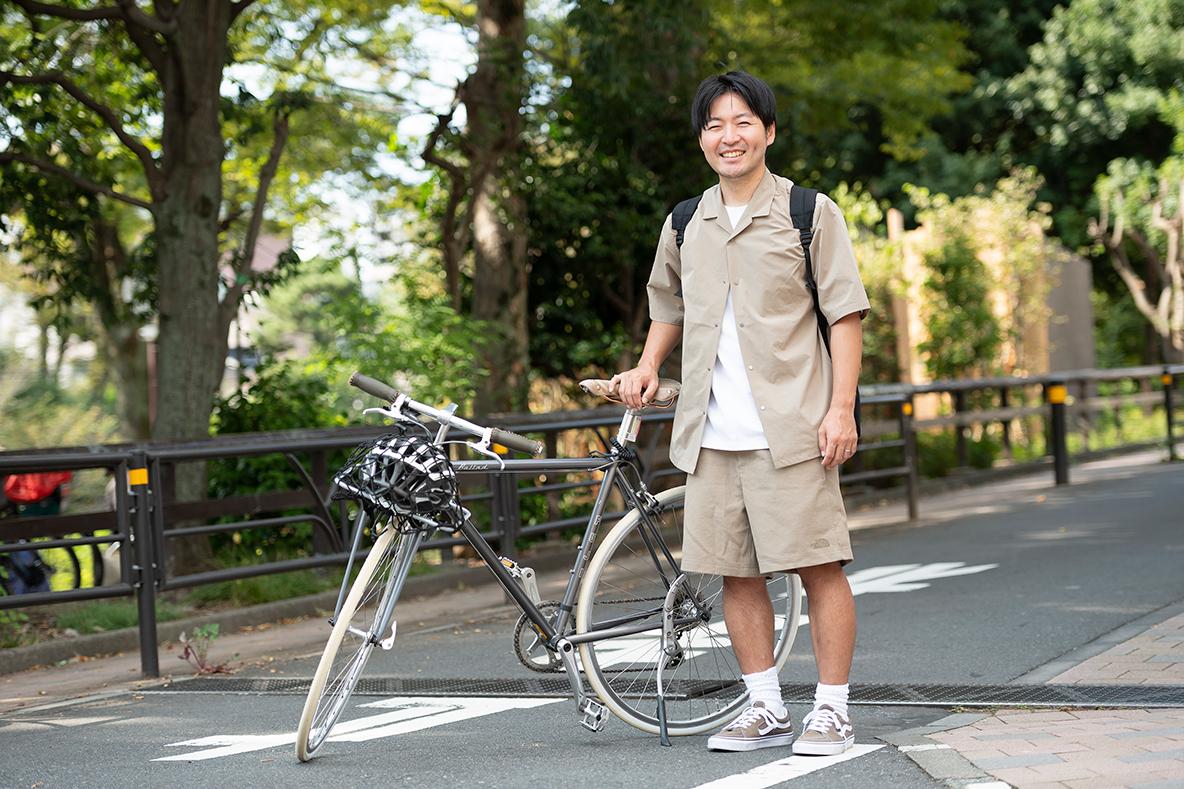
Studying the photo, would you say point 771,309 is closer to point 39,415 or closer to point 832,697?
point 832,697

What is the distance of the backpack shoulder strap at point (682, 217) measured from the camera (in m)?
5.04

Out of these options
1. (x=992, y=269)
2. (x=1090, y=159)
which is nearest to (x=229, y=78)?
(x=992, y=269)

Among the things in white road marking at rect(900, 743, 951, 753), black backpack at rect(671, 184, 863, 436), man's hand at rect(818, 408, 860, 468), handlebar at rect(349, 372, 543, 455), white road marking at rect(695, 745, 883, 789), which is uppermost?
black backpack at rect(671, 184, 863, 436)

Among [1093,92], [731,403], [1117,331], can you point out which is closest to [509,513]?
[731,403]

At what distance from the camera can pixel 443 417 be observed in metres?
4.81

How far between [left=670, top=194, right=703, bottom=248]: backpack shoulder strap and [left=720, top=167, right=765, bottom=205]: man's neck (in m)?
0.16

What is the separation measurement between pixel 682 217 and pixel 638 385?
0.59m

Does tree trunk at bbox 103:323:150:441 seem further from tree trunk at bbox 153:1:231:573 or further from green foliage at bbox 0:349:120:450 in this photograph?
tree trunk at bbox 153:1:231:573

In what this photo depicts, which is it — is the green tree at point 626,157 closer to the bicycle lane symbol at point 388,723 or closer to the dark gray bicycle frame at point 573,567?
the bicycle lane symbol at point 388,723

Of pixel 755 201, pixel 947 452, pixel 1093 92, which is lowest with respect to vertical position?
pixel 947 452

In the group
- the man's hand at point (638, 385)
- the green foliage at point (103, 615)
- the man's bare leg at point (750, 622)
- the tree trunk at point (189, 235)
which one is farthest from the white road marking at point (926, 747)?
the tree trunk at point (189, 235)

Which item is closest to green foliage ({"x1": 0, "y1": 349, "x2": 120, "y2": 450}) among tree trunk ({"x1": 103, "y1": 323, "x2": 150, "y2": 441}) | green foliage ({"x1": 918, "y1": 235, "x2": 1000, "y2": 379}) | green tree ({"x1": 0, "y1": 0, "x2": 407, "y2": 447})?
tree trunk ({"x1": 103, "y1": 323, "x2": 150, "y2": 441})

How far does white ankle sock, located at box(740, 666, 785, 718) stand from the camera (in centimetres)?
494

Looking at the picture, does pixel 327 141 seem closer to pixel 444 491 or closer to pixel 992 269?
pixel 992 269
